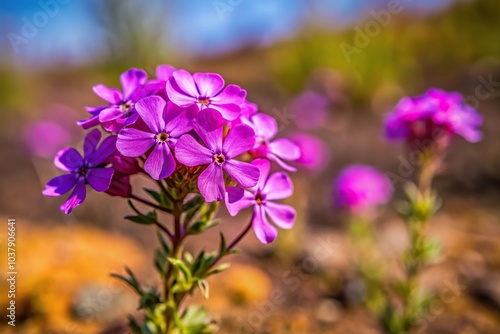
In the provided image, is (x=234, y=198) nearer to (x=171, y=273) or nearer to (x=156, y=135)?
(x=156, y=135)

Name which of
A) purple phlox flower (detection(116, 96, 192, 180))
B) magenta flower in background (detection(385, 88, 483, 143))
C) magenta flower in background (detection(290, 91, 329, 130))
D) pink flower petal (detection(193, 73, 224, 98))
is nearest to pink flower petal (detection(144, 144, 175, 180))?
purple phlox flower (detection(116, 96, 192, 180))

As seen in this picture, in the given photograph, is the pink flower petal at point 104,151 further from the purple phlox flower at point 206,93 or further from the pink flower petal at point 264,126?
the pink flower petal at point 264,126

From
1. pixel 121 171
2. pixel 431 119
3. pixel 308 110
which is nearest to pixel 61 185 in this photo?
pixel 121 171

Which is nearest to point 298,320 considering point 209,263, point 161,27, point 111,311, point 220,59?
point 111,311

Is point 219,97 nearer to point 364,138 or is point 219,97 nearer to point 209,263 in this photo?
point 209,263

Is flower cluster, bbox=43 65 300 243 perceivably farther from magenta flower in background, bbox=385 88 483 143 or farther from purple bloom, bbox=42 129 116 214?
magenta flower in background, bbox=385 88 483 143

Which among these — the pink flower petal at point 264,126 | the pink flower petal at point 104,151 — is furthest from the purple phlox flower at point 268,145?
the pink flower petal at point 104,151
